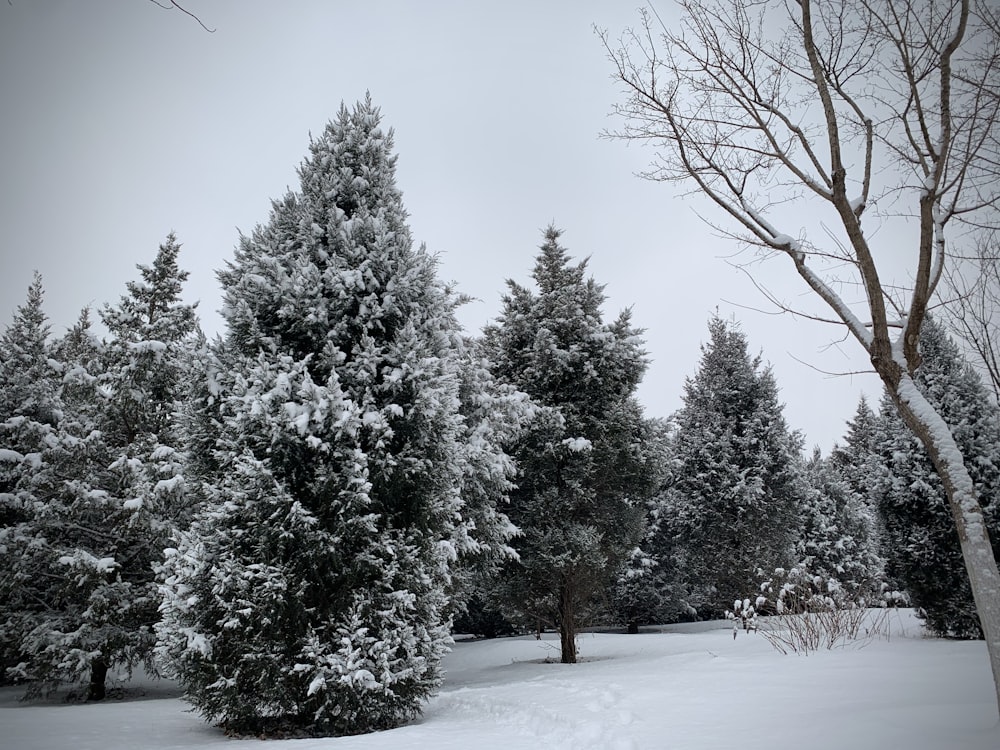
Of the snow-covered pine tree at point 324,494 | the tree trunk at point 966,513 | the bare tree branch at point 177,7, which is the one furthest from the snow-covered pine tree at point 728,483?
the bare tree branch at point 177,7

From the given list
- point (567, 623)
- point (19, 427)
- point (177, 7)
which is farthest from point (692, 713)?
point (19, 427)

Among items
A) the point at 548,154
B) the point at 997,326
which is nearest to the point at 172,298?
the point at 997,326

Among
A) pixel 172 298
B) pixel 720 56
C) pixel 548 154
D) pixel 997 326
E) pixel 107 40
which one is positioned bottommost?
pixel 997 326

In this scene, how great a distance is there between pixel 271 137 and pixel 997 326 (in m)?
190

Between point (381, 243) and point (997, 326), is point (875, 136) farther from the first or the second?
point (381, 243)

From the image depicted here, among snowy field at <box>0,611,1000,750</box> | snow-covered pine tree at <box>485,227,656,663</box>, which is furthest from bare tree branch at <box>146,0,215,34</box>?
snow-covered pine tree at <box>485,227,656,663</box>

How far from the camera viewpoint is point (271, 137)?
550ft

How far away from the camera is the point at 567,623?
41.8ft

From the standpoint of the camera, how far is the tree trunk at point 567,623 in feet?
41.3

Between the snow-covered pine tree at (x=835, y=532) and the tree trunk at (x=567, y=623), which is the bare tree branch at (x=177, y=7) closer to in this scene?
the tree trunk at (x=567, y=623)

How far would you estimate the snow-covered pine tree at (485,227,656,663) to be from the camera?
12.6 m

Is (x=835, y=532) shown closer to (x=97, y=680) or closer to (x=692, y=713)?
(x=692, y=713)

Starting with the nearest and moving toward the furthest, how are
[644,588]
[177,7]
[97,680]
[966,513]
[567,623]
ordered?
1. [177,7]
2. [966,513]
3. [97,680]
4. [567,623]
5. [644,588]

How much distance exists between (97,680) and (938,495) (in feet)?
59.0
